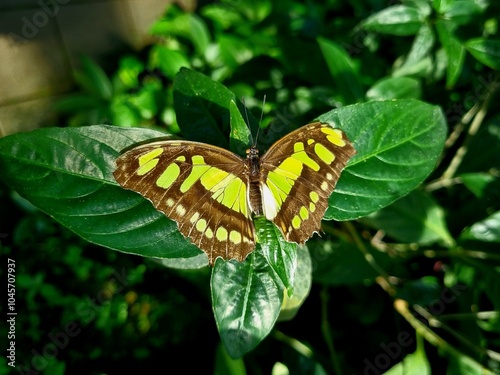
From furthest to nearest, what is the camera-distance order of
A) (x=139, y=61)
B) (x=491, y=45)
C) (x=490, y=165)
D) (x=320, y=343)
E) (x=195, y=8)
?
(x=195, y=8) → (x=139, y=61) → (x=320, y=343) → (x=490, y=165) → (x=491, y=45)

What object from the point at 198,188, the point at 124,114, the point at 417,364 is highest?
the point at 198,188

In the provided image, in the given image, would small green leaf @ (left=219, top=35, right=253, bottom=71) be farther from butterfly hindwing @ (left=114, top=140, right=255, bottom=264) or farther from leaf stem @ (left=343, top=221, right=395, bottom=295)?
butterfly hindwing @ (left=114, top=140, right=255, bottom=264)

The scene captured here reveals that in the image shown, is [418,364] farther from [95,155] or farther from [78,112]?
[78,112]

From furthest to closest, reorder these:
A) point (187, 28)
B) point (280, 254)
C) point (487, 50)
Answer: point (187, 28) < point (487, 50) < point (280, 254)

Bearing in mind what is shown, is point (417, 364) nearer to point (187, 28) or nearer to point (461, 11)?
point (461, 11)

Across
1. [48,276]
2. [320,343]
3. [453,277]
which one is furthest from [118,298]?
[453,277]

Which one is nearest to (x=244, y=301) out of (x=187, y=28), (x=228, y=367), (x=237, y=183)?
(x=237, y=183)

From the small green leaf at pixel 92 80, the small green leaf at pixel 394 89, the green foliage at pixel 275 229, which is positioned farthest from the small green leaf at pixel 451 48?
the small green leaf at pixel 92 80
